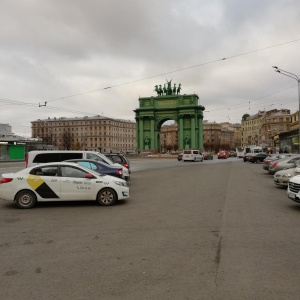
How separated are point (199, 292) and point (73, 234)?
3.79 m

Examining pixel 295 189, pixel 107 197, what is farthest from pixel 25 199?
pixel 295 189

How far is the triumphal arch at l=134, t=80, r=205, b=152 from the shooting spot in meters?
84.0

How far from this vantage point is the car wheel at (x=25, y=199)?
1111 centimetres

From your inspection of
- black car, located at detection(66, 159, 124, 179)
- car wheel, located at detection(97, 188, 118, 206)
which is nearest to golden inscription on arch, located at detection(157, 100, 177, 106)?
black car, located at detection(66, 159, 124, 179)

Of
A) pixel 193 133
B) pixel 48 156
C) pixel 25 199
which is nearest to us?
pixel 25 199

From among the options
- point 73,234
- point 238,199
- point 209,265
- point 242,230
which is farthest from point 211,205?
point 209,265

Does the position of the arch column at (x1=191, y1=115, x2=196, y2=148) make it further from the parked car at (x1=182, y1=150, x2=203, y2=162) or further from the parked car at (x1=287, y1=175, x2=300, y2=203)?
the parked car at (x1=287, y1=175, x2=300, y2=203)

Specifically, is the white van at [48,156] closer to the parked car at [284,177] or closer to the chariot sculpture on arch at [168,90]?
the parked car at [284,177]

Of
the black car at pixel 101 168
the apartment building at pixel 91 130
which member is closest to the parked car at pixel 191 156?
the black car at pixel 101 168

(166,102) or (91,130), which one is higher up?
(166,102)

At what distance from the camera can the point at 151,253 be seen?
19.7 feet

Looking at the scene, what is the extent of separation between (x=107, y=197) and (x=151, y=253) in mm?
5684

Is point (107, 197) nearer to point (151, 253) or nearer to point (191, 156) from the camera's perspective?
point (151, 253)

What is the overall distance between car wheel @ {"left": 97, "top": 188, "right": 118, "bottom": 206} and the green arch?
72.5m
